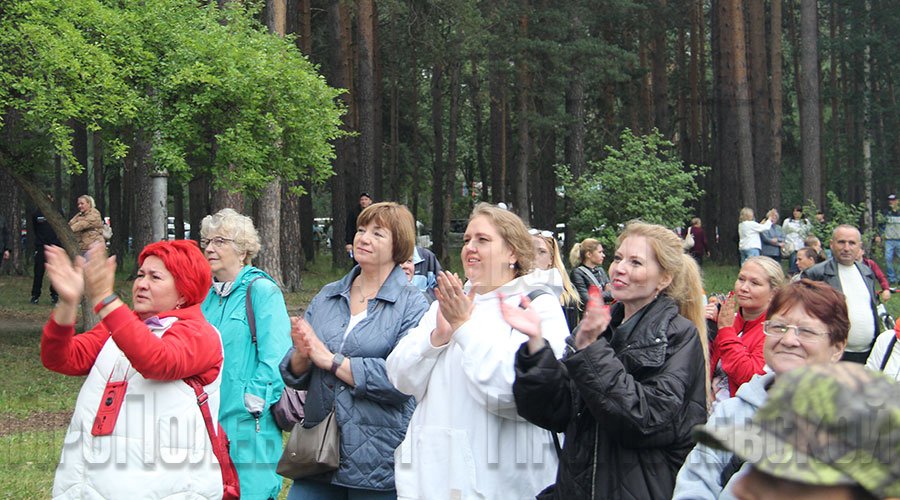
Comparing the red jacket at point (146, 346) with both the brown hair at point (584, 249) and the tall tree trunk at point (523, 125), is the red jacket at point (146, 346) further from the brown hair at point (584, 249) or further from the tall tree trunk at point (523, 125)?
the tall tree trunk at point (523, 125)

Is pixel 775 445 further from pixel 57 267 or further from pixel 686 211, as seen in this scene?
pixel 686 211

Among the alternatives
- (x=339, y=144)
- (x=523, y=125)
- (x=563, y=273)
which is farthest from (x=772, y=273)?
(x=523, y=125)

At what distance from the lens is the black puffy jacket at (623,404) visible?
3.20 meters

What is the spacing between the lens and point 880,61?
41.2m

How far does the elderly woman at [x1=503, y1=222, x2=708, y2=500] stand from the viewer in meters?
3.20

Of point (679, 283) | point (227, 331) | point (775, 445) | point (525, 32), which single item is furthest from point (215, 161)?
point (525, 32)

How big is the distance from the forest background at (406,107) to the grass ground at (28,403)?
240 cm

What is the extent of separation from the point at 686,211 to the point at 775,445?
18495 millimetres

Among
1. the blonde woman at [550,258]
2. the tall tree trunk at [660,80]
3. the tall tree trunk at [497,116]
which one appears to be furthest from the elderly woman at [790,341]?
the tall tree trunk at [660,80]

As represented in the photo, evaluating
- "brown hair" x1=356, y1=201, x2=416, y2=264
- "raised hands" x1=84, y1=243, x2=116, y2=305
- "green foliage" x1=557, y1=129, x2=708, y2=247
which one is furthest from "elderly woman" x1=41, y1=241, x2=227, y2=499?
"green foliage" x1=557, y1=129, x2=708, y2=247

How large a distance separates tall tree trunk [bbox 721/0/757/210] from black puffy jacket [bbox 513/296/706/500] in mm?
24410

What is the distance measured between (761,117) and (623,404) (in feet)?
96.8

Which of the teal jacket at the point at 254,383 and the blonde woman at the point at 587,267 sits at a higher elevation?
the blonde woman at the point at 587,267

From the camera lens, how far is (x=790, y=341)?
313cm
